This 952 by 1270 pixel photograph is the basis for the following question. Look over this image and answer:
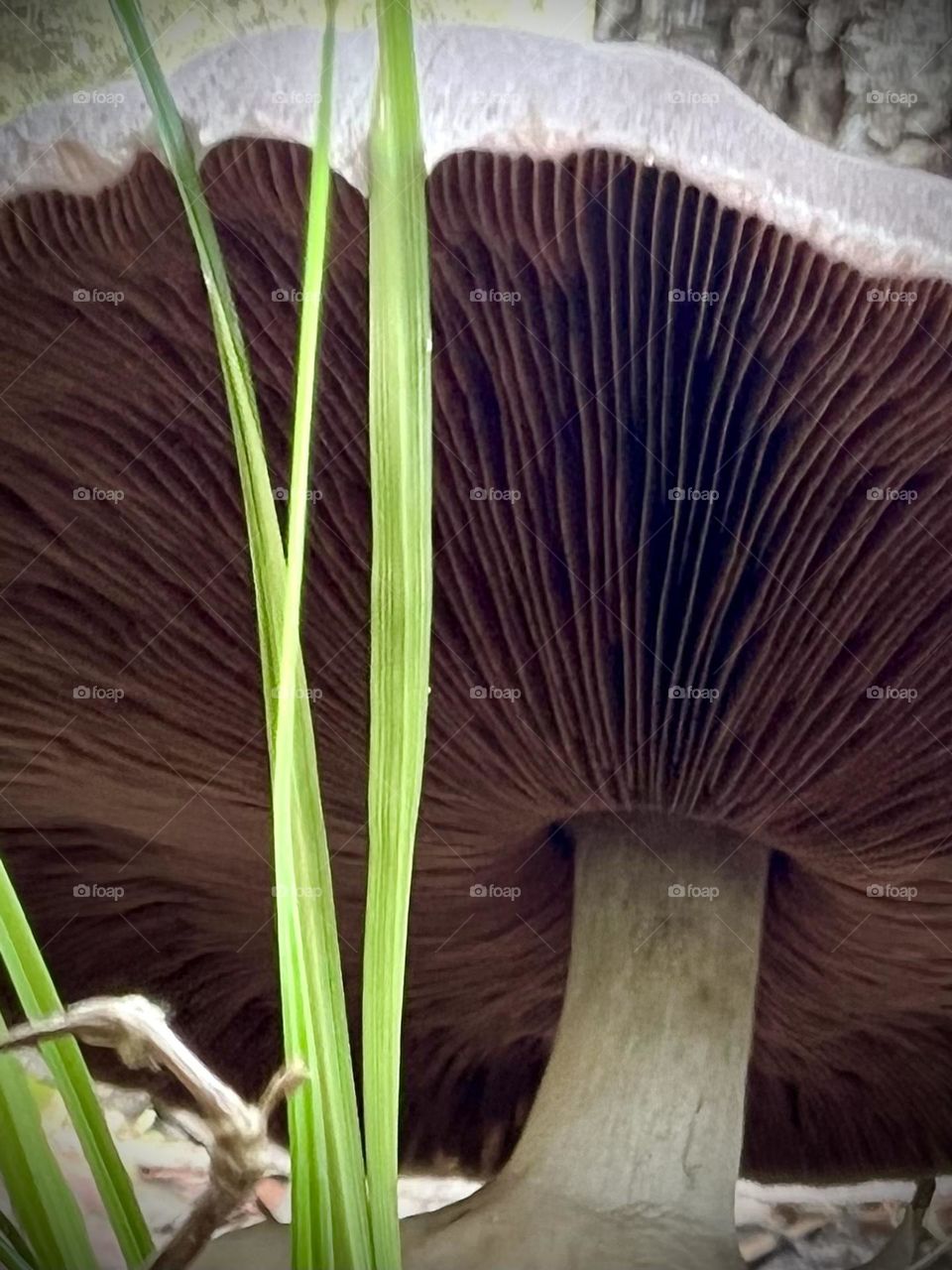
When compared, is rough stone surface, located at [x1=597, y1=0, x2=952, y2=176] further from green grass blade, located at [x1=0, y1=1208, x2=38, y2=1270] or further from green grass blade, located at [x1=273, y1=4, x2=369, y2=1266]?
green grass blade, located at [x1=0, y1=1208, x2=38, y2=1270]

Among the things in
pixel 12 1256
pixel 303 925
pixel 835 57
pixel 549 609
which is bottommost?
pixel 12 1256

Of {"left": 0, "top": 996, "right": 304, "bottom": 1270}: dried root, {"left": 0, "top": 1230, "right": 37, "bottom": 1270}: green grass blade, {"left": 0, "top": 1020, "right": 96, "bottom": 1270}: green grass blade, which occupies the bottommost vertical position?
{"left": 0, "top": 1230, "right": 37, "bottom": 1270}: green grass blade

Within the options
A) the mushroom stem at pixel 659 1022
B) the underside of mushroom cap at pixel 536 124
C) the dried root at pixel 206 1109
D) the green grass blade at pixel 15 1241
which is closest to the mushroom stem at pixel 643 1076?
the mushroom stem at pixel 659 1022

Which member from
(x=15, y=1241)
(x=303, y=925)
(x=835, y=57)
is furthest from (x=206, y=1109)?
(x=835, y=57)

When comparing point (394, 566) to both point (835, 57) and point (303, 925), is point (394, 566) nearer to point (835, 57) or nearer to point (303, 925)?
point (303, 925)

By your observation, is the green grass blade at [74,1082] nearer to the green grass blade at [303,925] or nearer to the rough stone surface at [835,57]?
the green grass blade at [303,925]

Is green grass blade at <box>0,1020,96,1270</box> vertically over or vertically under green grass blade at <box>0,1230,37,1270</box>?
over

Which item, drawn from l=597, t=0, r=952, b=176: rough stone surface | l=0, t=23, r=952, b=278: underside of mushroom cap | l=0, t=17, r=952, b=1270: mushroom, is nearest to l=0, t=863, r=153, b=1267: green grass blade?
l=0, t=17, r=952, b=1270: mushroom
